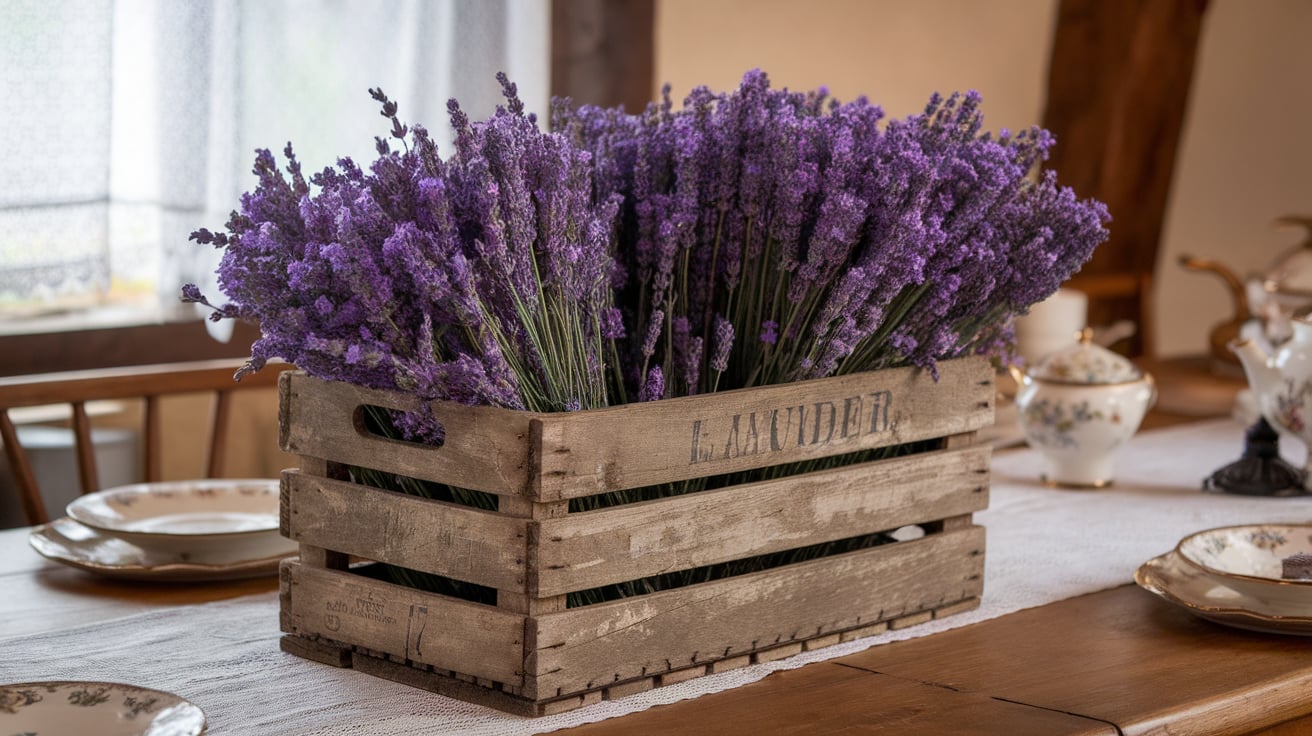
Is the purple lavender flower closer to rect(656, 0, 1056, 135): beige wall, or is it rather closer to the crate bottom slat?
the crate bottom slat

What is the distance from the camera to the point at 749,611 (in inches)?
41.5

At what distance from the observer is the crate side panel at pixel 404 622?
949mm

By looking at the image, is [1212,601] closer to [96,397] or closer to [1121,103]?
[96,397]

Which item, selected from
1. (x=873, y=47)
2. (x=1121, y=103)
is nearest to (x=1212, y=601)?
(x=873, y=47)

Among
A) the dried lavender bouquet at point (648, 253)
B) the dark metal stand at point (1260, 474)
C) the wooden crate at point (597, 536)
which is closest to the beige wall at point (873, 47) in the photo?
the dark metal stand at point (1260, 474)

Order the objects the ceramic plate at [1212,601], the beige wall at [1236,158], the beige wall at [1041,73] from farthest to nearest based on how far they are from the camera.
→ the beige wall at [1236,158] → the beige wall at [1041,73] → the ceramic plate at [1212,601]

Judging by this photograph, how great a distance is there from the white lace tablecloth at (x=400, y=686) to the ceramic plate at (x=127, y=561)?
0.13 ft

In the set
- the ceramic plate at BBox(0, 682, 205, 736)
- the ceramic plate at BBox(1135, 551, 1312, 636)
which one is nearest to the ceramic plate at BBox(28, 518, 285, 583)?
the ceramic plate at BBox(0, 682, 205, 736)

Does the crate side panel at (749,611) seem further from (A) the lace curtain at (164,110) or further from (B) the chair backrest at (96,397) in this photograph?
(A) the lace curtain at (164,110)

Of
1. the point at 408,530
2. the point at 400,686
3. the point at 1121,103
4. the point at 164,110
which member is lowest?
the point at 400,686

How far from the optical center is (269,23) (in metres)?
2.73

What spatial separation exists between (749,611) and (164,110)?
189 centimetres

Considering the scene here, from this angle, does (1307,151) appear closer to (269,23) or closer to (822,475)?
(269,23)

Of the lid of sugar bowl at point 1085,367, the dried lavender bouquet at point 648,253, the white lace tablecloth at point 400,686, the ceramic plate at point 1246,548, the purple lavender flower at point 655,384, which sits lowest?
the white lace tablecloth at point 400,686
